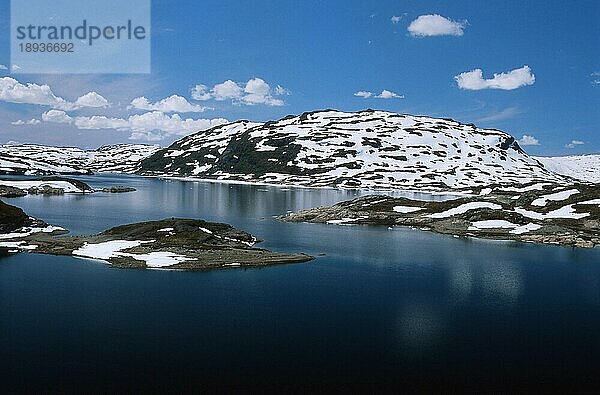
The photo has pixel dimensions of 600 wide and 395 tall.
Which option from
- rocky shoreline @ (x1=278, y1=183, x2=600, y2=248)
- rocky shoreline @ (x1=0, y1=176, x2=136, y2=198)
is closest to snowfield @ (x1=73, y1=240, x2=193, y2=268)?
rocky shoreline @ (x1=278, y1=183, x2=600, y2=248)

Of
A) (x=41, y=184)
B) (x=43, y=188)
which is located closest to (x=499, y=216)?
(x=43, y=188)

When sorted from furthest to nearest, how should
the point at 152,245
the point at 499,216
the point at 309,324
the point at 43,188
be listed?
1. the point at 43,188
2. the point at 499,216
3. the point at 152,245
4. the point at 309,324

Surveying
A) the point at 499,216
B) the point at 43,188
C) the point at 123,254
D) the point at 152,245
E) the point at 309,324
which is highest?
the point at 43,188

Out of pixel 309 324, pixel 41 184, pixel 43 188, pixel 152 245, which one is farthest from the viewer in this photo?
pixel 41 184

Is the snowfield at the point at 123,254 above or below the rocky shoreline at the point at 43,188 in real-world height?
below

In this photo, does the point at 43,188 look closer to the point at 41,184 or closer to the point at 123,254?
the point at 41,184

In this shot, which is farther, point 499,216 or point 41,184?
point 41,184

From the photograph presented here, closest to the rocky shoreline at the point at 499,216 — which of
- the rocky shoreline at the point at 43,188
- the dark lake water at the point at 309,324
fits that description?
the dark lake water at the point at 309,324

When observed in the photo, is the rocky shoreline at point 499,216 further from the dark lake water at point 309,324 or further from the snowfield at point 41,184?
the snowfield at point 41,184

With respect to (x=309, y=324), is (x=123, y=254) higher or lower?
higher
